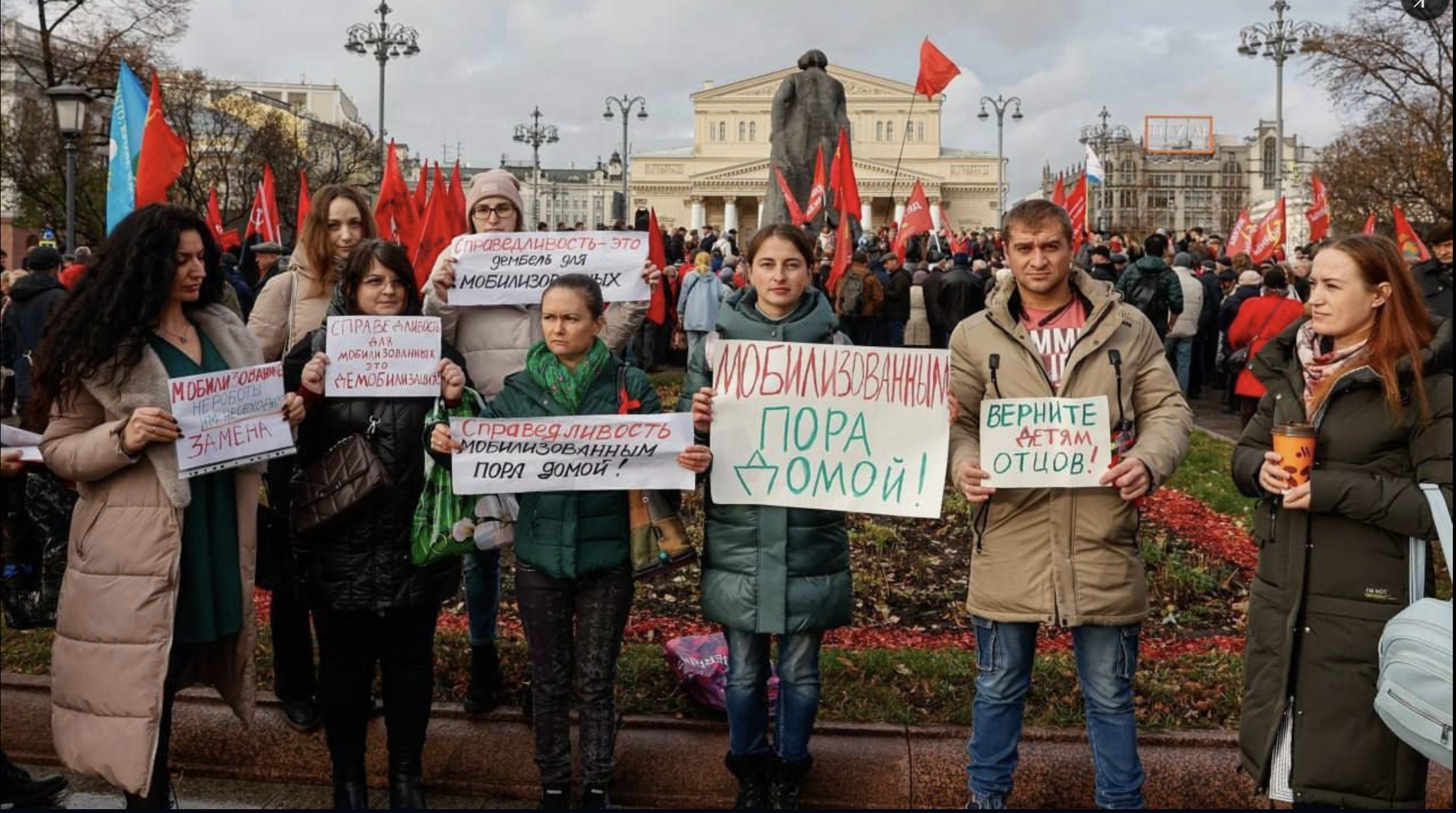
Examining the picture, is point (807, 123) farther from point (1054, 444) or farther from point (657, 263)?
point (1054, 444)

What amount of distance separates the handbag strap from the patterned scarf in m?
0.35

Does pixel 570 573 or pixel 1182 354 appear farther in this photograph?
pixel 1182 354

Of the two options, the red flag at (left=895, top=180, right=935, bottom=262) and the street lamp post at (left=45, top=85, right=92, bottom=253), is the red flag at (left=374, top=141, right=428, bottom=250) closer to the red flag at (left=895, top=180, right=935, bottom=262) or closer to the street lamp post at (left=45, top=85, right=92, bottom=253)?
the street lamp post at (left=45, top=85, right=92, bottom=253)

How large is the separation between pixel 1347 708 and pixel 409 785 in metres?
2.76

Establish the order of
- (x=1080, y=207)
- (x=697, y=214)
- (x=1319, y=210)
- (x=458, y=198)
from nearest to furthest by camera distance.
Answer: (x=458, y=198)
(x=1080, y=207)
(x=1319, y=210)
(x=697, y=214)

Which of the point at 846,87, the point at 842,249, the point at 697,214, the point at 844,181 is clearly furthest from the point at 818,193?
the point at 846,87

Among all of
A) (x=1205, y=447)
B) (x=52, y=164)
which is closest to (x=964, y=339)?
(x=1205, y=447)

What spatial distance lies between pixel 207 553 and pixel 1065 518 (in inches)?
100.0

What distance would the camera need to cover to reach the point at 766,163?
291ft

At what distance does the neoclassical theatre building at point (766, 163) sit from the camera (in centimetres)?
8881

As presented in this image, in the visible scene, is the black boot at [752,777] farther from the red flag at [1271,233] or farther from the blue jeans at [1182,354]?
the red flag at [1271,233]

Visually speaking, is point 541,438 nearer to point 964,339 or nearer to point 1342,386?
point 964,339

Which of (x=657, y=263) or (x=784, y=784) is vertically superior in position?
(x=657, y=263)

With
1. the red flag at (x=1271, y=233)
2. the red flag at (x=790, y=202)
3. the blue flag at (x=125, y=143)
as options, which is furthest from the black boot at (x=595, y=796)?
the red flag at (x=1271, y=233)
